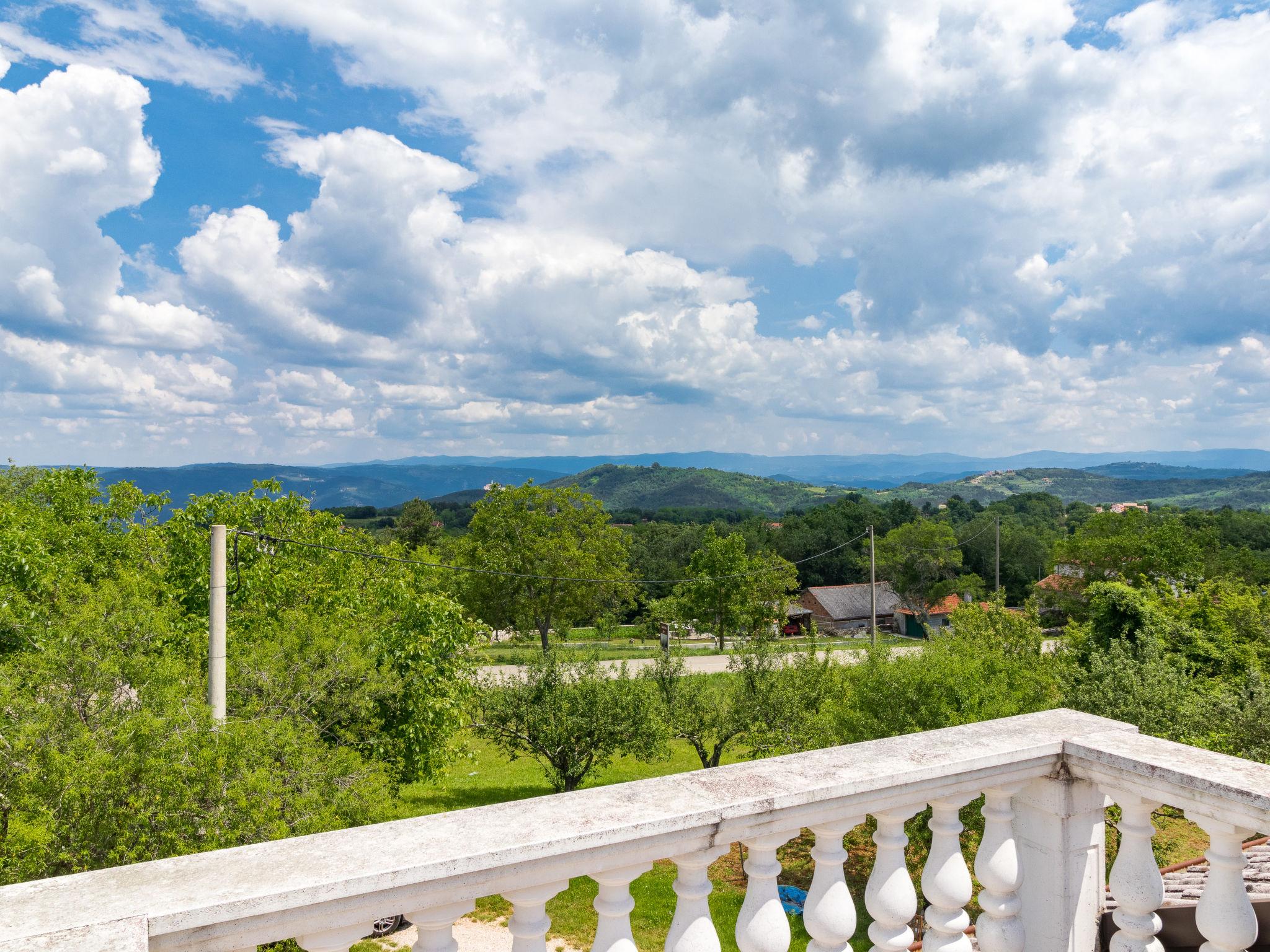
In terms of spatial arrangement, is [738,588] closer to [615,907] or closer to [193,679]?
[193,679]

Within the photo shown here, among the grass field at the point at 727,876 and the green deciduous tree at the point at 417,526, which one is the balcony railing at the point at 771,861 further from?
the green deciduous tree at the point at 417,526

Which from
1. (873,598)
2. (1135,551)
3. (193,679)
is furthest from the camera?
(1135,551)

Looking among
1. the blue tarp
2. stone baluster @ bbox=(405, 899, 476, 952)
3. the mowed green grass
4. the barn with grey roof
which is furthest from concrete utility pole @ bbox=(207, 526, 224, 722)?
the barn with grey roof

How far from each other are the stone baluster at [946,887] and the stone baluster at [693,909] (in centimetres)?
78

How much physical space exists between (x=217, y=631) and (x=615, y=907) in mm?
10952

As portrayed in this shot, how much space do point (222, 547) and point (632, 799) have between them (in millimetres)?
11727

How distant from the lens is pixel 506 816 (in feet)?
6.24

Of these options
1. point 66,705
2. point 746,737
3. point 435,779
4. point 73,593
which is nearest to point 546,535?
point 746,737

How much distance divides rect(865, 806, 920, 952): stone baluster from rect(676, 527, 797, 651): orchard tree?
42.3m

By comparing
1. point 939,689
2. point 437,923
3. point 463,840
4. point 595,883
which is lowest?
point 595,883

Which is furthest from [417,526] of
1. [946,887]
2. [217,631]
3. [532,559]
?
[946,887]

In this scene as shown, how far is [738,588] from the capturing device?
45156mm

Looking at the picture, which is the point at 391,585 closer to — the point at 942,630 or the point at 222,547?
the point at 222,547

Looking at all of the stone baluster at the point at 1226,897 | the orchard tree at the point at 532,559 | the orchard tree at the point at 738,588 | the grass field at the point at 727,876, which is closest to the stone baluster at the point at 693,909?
the stone baluster at the point at 1226,897
